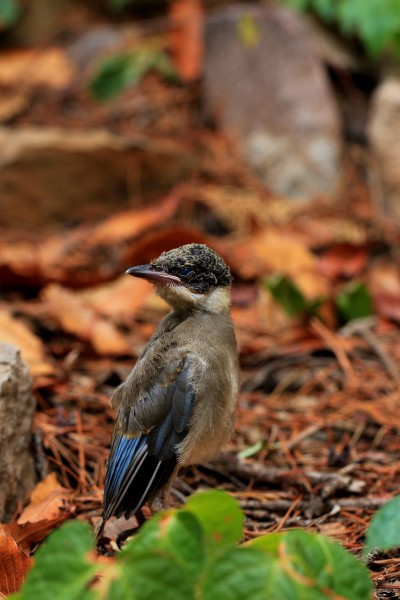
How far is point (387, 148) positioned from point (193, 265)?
4.12m

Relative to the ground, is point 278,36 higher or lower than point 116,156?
higher

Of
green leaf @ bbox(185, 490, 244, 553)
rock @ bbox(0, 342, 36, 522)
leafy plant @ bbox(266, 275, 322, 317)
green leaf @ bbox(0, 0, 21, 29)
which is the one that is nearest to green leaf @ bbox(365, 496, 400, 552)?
green leaf @ bbox(185, 490, 244, 553)

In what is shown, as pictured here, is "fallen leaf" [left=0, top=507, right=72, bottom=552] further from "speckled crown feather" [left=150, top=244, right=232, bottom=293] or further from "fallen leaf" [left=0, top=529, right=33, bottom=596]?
"speckled crown feather" [left=150, top=244, right=232, bottom=293]

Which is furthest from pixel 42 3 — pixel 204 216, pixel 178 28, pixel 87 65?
pixel 204 216

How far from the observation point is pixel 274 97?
844cm

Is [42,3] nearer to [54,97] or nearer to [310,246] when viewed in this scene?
[54,97]

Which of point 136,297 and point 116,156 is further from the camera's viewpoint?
point 116,156

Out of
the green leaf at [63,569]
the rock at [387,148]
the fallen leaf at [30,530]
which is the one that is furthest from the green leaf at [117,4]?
the green leaf at [63,569]

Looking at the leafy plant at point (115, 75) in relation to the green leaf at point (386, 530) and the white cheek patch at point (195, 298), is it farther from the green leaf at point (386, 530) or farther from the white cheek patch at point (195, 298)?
the green leaf at point (386, 530)

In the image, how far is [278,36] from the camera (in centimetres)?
858

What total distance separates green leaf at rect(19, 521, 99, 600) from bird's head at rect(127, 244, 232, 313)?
6.49ft

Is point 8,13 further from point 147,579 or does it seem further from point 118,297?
point 147,579

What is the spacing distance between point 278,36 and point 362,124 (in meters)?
1.24

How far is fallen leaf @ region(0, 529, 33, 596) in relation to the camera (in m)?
2.65
